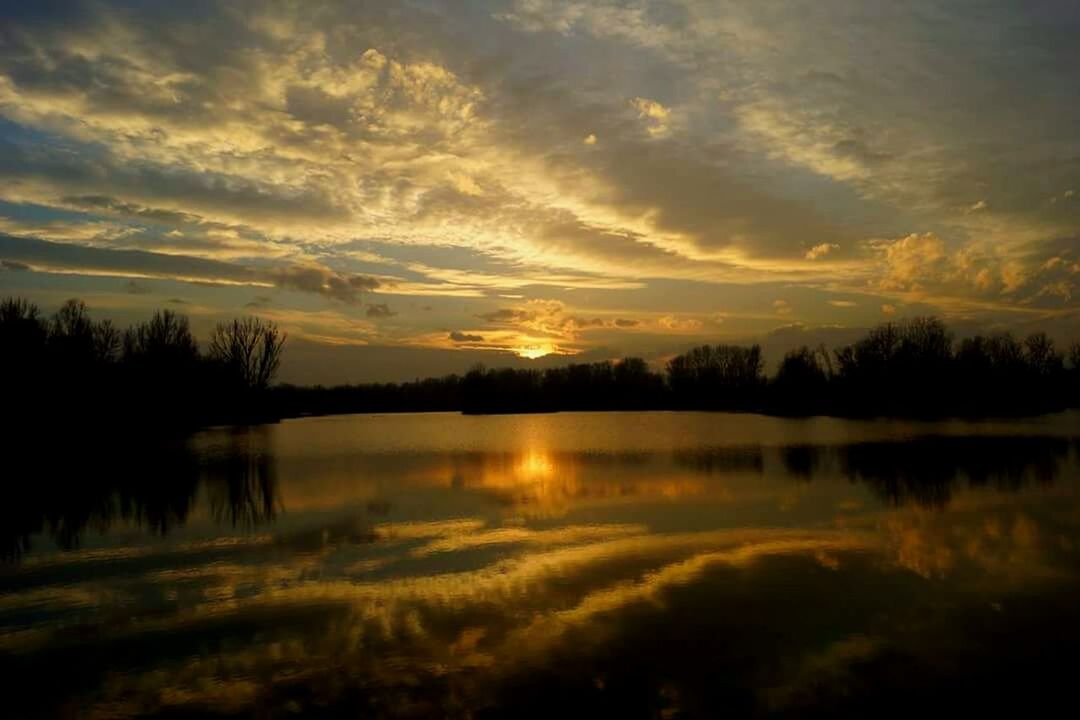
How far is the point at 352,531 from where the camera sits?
14820 mm

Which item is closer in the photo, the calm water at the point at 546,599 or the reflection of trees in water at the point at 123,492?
the calm water at the point at 546,599

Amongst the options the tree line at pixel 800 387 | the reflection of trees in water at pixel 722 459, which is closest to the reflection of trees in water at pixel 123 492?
the reflection of trees in water at pixel 722 459

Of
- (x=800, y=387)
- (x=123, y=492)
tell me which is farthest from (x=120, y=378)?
(x=800, y=387)

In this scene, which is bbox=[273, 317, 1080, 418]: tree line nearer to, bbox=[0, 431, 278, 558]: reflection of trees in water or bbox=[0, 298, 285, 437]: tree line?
bbox=[0, 298, 285, 437]: tree line

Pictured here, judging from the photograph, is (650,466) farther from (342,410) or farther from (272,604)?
(342,410)

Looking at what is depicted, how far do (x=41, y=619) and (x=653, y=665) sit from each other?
772cm

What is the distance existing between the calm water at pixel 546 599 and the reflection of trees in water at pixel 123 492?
0.17 m

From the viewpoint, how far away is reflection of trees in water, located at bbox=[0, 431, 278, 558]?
1582 cm

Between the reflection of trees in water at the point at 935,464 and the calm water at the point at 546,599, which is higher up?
the reflection of trees in water at the point at 935,464

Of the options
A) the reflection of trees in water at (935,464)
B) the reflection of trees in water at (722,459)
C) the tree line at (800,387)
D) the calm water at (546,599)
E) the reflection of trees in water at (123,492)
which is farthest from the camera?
the tree line at (800,387)

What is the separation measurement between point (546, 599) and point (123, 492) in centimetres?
1658

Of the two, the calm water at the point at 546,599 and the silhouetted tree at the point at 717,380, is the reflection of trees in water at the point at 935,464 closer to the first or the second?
the calm water at the point at 546,599

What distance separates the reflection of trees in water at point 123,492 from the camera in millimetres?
15820

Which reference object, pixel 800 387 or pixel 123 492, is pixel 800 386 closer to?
pixel 800 387
